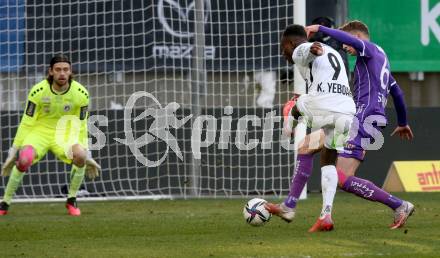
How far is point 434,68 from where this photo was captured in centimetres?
1747

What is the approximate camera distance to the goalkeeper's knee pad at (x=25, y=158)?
1184 centimetres

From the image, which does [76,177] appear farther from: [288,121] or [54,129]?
[288,121]

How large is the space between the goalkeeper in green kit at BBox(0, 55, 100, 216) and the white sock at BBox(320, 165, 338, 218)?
367 centimetres

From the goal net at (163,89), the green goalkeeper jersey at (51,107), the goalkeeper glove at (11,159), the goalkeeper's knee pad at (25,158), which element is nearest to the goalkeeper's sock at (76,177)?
the green goalkeeper jersey at (51,107)

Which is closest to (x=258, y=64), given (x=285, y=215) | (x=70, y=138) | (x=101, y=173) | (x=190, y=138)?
(x=190, y=138)

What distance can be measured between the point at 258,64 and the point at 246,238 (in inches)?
255

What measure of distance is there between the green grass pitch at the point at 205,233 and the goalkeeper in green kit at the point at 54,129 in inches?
18.8

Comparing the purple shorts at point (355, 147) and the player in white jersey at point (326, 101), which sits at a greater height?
the player in white jersey at point (326, 101)

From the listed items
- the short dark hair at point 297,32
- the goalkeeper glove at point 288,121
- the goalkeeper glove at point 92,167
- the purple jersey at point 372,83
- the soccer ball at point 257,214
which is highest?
the short dark hair at point 297,32

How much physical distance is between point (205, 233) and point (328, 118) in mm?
1405

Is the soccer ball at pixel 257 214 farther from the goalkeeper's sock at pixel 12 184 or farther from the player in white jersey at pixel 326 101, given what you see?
the goalkeeper's sock at pixel 12 184

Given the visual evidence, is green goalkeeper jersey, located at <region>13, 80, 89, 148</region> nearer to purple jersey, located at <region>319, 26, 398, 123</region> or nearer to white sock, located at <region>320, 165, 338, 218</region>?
purple jersey, located at <region>319, 26, 398, 123</region>

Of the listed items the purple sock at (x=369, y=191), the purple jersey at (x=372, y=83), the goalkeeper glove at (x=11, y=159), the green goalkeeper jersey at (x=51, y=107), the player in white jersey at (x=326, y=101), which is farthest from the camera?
the goalkeeper glove at (x=11, y=159)

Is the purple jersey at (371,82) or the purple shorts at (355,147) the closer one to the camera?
the purple shorts at (355,147)
